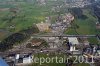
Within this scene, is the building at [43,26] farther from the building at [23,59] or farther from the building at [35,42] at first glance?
the building at [23,59]

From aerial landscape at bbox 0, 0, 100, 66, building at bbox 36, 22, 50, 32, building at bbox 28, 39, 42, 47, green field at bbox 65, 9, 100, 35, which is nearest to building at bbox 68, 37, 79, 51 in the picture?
aerial landscape at bbox 0, 0, 100, 66

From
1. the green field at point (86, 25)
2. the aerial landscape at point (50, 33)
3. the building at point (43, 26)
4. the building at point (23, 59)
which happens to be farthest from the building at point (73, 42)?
the building at point (23, 59)

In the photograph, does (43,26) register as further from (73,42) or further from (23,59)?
(23,59)

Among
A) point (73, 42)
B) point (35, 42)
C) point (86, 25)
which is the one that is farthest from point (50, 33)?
point (86, 25)

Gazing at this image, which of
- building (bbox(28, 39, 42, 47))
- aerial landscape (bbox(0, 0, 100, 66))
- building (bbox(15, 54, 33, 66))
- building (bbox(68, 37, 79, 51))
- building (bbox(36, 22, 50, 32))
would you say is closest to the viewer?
building (bbox(15, 54, 33, 66))

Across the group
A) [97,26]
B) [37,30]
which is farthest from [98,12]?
[37,30]

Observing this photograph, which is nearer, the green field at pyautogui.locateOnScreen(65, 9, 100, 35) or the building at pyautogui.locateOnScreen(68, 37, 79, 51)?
the building at pyautogui.locateOnScreen(68, 37, 79, 51)

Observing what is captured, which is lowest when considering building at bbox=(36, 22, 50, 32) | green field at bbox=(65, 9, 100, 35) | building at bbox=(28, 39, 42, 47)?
green field at bbox=(65, 9, 100, 35)

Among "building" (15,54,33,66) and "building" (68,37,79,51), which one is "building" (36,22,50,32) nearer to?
"building" (68,37,79,51)
